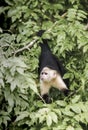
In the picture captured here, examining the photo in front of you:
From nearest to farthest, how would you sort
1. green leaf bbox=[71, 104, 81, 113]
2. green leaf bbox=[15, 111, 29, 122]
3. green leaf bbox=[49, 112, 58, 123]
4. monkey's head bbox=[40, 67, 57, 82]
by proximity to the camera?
green leaf bbox=[49, 112, 58, 123]
green leaf bbox=[71, 104, 81, 113]
green leaf bbox=[15, 111, 29, 122]
monkey's head bbox=[40, 67, 57, 82]

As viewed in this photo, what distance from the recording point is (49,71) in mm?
3008

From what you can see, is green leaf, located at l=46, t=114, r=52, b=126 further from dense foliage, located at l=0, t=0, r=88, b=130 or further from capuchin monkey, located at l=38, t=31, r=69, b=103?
capuchin monkey, located at l=38, t=31, r=69, b=103

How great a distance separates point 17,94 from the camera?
7.69 feet

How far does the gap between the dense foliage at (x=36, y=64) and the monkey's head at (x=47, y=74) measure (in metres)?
0.11

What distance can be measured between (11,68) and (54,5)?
4.63 ft

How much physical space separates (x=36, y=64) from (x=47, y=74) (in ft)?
1.19

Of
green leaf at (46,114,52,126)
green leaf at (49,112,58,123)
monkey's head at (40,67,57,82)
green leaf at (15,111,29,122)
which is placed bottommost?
monkey's head at (40,67,57,82)

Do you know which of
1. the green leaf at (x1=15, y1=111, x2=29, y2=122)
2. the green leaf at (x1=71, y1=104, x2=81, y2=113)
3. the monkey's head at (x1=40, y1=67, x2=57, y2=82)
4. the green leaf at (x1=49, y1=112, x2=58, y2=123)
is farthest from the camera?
the monkey's head at (x1=40, y1=67, x2=57, y2=82)

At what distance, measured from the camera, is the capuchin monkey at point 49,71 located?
302 cm

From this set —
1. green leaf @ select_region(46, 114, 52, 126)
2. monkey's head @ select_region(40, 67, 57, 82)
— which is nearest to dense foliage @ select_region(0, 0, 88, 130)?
green leaf @ select_region(46, 114, 52, 126)

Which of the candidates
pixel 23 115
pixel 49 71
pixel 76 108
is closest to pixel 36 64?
pixel 49 71

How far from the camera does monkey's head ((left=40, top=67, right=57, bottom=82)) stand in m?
3.01

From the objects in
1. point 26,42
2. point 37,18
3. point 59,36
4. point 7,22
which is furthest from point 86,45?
point 7,22

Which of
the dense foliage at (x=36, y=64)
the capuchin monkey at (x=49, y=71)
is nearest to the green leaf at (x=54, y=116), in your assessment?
the dense foliage at (x=36, y=64)
